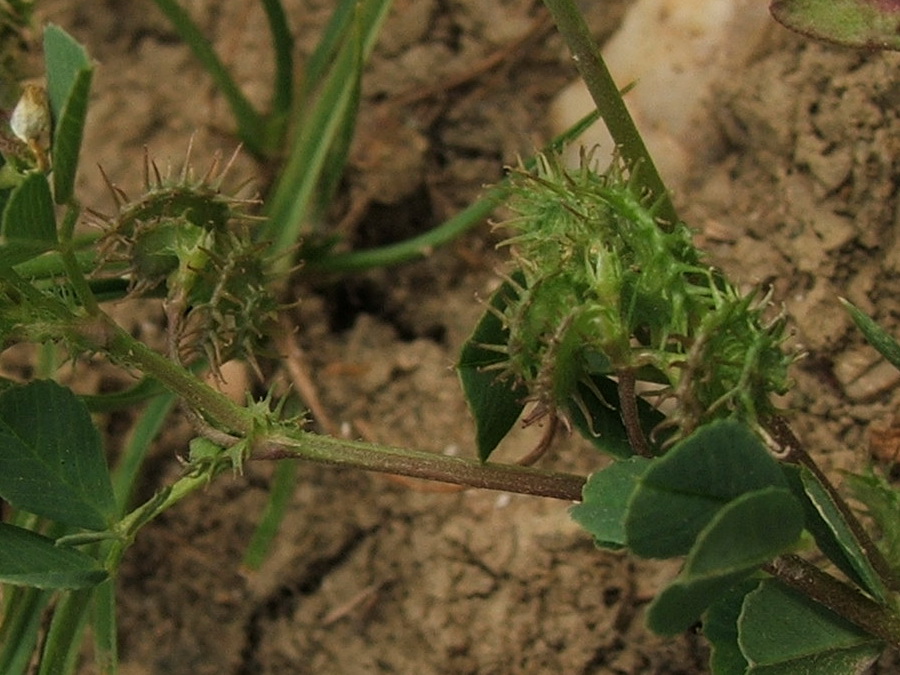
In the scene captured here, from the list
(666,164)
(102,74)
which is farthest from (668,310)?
(102,74)

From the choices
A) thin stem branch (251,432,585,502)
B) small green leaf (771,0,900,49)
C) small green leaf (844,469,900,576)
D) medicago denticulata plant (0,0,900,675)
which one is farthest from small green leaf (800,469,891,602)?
small green leaf (771,0,900,49)

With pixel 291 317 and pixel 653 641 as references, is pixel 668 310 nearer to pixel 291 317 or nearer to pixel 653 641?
pixel 653 641

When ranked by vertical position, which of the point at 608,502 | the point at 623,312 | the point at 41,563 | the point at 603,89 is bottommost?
the point at 41,563

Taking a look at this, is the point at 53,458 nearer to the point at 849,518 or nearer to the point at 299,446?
the point at 299,446

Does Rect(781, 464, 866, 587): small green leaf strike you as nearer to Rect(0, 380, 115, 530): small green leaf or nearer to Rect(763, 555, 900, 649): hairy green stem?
Rect(763, 555, 900, 649): hairy green stem

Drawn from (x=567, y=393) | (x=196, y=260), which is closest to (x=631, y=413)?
(x=567, y=393)
